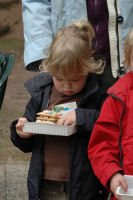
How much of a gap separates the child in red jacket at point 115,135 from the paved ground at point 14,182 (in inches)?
68.1

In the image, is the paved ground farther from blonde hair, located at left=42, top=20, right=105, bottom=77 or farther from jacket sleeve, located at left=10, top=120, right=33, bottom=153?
blonde hair, located at left=42, top=20, right=105, bottom=77

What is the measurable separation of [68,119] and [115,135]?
0.28m

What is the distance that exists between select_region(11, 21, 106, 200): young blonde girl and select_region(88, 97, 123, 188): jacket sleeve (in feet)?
0.58

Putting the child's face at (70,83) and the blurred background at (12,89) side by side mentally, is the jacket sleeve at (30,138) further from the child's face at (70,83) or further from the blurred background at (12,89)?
the blurred background at (12,89)

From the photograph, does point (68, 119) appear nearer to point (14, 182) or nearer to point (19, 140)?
point (19, 140)

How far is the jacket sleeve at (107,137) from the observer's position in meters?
2.13

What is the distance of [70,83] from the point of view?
238 centimetres

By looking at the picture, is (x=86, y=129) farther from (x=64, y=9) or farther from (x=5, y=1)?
(x=5, y=1)

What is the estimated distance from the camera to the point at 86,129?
2.34 metres

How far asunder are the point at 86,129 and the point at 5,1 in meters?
3.54

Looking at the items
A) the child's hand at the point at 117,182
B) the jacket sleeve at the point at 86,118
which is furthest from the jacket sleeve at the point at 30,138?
the child's hand at the point at 117,182

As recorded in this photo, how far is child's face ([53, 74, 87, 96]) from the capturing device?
2.38m

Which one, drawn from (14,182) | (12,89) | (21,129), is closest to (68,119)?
(21,129)

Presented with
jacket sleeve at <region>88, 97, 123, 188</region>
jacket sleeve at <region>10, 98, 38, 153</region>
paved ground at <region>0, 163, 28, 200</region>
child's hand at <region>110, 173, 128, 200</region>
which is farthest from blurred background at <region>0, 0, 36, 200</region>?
child's hand at <region>110, 173, 128, 200</region>
